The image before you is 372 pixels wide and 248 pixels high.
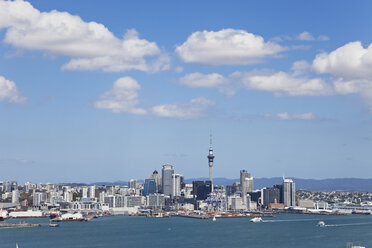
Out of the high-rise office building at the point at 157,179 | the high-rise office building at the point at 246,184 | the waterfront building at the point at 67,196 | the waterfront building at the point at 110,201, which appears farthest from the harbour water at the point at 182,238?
the high-rise office building at the point at 157,179

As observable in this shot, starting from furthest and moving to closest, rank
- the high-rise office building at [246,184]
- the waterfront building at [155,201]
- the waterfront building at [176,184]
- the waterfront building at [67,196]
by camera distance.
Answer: the waterfront building at [176,184]
the high-rise office building at [246,184]
the waterfront building at [67,196]
the waterfront building at [155,201]

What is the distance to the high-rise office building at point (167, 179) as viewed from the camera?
10768 cm

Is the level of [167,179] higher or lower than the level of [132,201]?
higher

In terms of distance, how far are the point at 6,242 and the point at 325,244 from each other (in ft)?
61.5

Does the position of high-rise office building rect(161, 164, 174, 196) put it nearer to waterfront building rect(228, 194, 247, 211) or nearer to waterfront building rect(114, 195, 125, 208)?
waterfront building rect(114, 195, 125, 208)

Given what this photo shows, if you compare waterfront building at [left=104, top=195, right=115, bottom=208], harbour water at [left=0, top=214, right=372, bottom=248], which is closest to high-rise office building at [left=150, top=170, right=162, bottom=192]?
waterfront building at [left=104, top=195, right=115, bottom=208]

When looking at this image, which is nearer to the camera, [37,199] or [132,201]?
[37,199]

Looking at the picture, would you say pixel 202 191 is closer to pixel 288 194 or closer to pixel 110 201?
pixel 288 194

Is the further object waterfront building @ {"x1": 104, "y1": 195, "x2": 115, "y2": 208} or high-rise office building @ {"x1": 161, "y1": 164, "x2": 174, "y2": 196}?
high-rise office building @ {"x1": 161, "y1": 164, "x2": 174, "y2": 196}

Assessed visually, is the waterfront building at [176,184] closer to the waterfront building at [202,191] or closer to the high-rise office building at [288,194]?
the waterfront building at [202,191]

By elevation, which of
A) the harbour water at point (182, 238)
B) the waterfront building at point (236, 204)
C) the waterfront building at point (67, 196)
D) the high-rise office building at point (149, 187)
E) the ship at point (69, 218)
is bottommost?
the harbour water at point (182, 238)

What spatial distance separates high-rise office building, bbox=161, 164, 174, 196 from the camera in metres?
108

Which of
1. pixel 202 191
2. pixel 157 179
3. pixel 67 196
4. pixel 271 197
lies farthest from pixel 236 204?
pixel 157 179

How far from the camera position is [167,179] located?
357 ft
